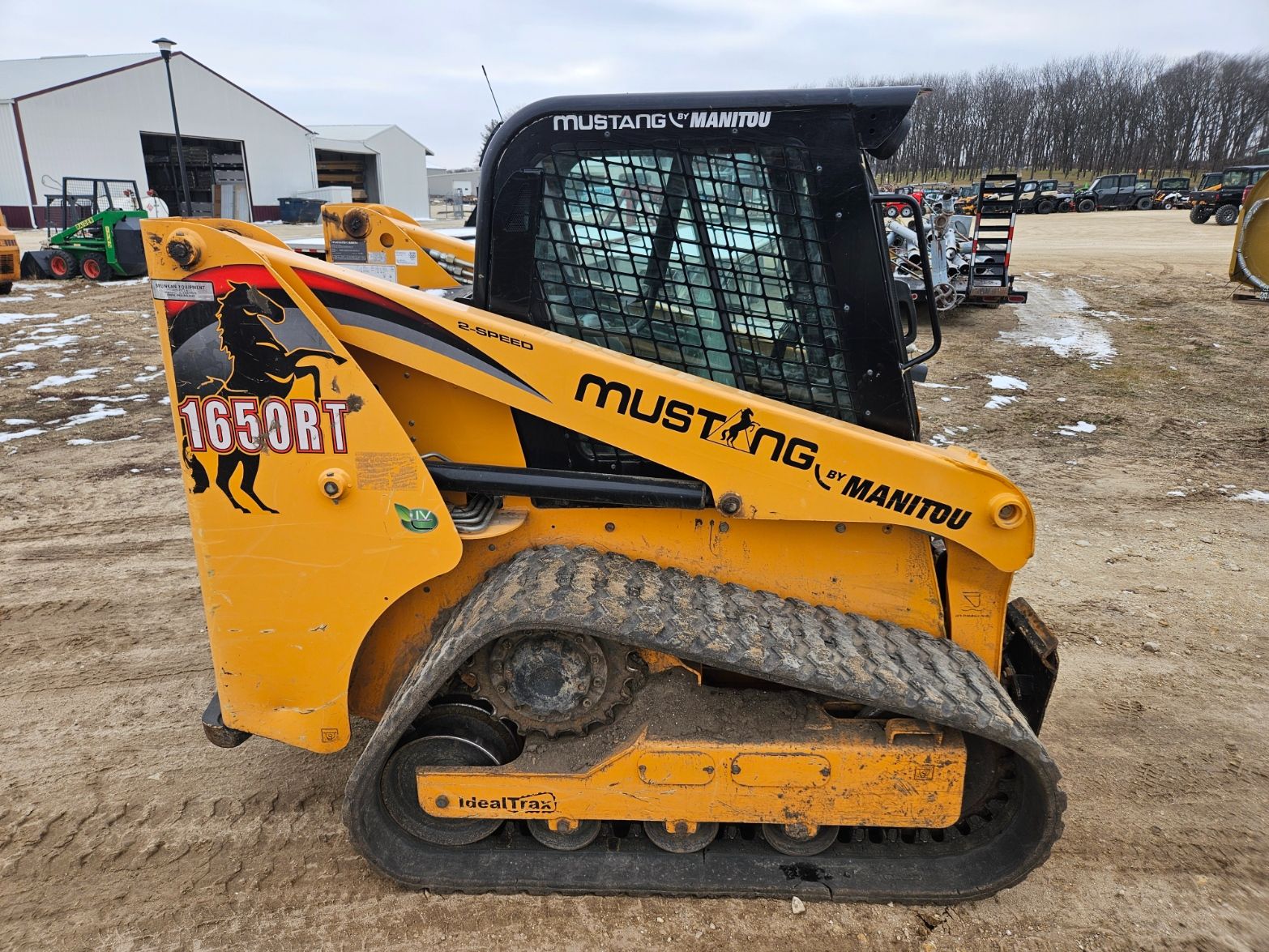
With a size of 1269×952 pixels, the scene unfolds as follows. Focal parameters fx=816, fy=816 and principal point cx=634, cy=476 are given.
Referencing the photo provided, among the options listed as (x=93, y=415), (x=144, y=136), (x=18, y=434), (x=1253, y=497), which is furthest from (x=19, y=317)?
(x=144, y=136)

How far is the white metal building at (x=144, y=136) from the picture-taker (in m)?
32.5

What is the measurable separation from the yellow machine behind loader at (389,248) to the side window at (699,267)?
302cm

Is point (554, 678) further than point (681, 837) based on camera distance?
No

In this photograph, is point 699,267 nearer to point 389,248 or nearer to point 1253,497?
point 389,248

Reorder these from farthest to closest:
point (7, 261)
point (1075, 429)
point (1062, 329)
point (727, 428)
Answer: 1. point (7, 261)
2. point (1062, 329)
3. point (1075, 429)
4. point (727, 428)

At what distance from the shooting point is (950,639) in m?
2.93

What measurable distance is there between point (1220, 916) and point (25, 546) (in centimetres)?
674

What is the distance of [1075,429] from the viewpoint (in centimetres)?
841

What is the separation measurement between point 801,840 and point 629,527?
125cm

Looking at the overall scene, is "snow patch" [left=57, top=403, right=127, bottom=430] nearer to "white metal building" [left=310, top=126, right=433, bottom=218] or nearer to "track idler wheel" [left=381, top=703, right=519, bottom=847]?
"track idler wheel" [left=381, top=703, right=519, bottom=847]

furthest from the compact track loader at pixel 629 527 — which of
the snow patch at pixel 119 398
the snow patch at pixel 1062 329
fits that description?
the snow patch at pixel 1062 329

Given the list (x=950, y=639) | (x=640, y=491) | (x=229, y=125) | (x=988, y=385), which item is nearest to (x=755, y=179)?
(x=640, y=491)

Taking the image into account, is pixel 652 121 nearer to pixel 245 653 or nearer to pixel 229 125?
pixel 245 653

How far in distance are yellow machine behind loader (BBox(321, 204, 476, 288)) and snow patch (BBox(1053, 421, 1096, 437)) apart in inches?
244
